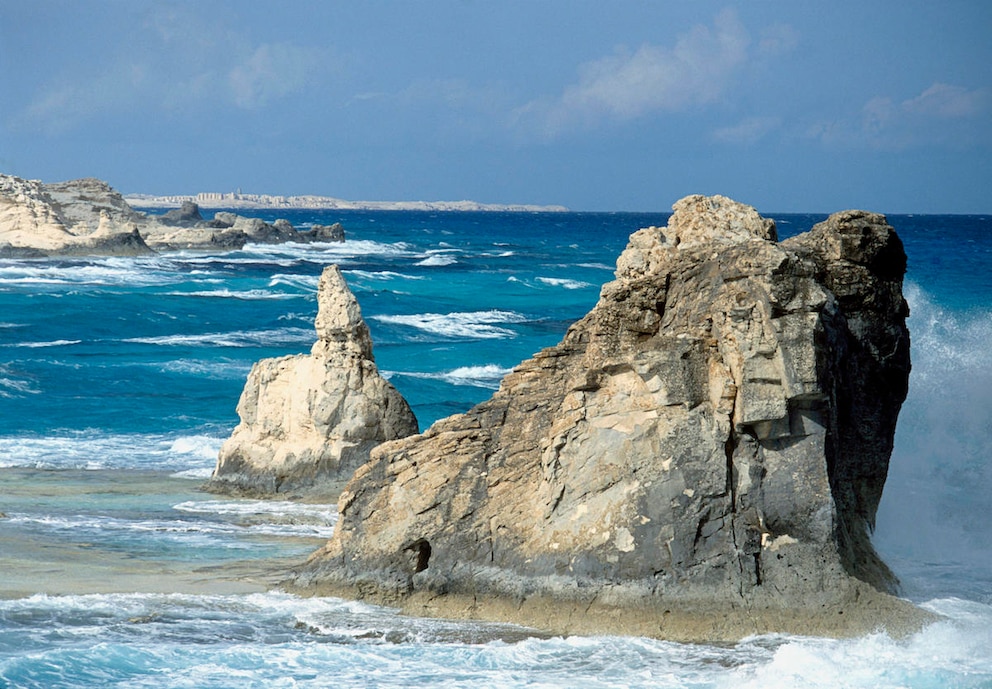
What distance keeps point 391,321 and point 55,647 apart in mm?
33225

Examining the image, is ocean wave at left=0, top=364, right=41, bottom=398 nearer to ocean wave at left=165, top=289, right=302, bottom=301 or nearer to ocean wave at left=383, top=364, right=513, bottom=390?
ocean wave at left=383, top=364, right=513, bottom=390

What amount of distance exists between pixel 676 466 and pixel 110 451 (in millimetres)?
13093

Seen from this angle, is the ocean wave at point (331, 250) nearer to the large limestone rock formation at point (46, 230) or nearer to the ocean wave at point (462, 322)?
the large limestone rock formation at point (46, 230)

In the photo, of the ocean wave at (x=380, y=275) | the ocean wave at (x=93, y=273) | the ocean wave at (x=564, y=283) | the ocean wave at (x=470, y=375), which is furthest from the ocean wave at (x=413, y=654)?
the ocean wave at (x=380, y=275)

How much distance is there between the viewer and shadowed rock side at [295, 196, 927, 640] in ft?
31.9

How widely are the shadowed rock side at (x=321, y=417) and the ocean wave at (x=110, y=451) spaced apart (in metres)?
2.32

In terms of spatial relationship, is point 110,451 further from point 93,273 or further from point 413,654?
point 93,273

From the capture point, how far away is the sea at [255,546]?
8891 millimetres

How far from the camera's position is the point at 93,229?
3100 inches

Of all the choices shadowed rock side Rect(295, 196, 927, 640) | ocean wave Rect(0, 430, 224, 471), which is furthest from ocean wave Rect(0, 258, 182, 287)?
shadowed rock side Rect(295, 196, 927, 640)

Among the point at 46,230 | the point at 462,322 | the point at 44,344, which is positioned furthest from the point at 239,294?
the point at 46,230

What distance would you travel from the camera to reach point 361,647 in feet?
31.2

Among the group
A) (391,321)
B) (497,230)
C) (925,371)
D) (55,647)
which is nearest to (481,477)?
(55,647)

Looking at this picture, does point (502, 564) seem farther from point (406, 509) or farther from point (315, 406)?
point (315, 406)
